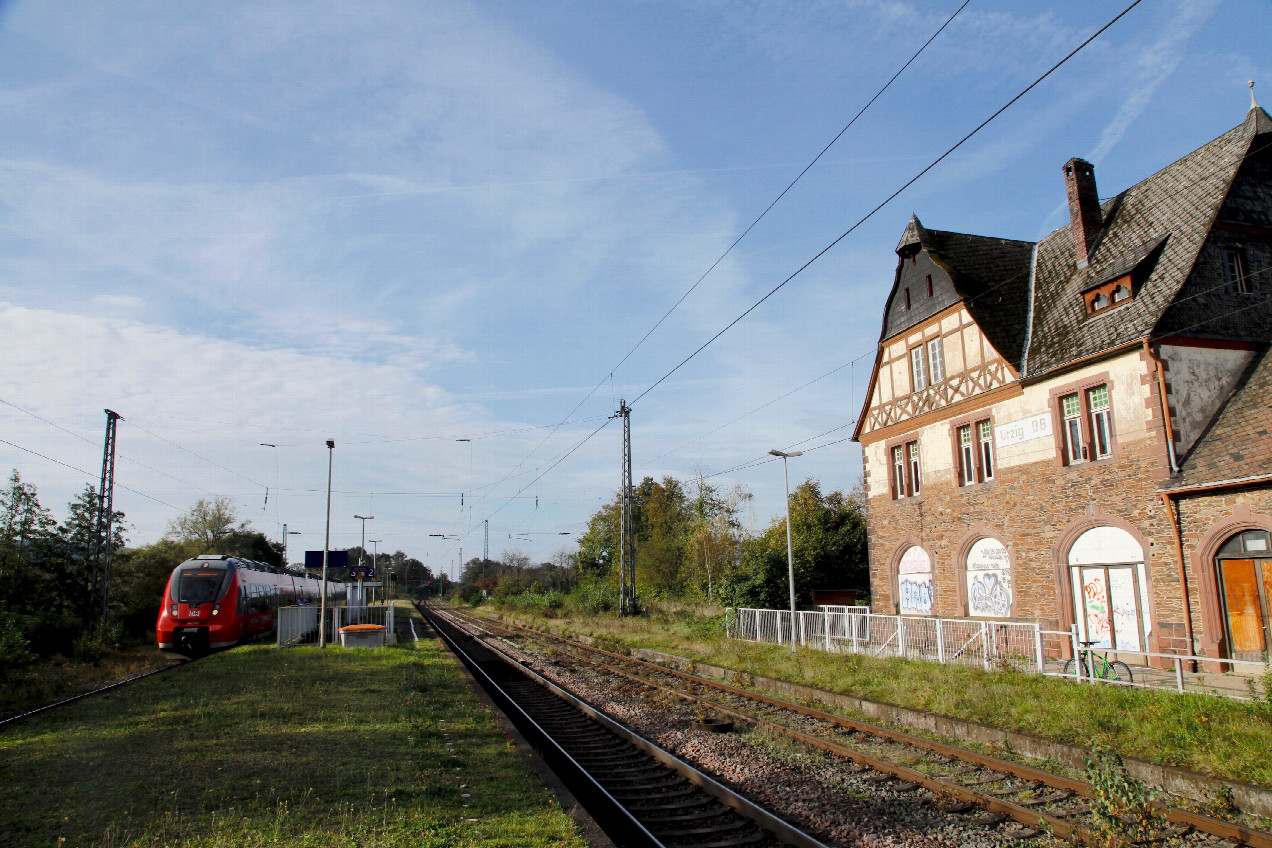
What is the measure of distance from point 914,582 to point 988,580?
10.4ft

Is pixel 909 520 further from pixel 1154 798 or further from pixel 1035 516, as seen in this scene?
pixel 1154 798

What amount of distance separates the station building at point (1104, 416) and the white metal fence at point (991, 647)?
55 cm

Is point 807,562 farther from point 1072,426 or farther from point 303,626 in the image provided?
point 303,626

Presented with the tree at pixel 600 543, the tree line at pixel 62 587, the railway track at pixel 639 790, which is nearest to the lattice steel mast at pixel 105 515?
the tree line at pixel 62 587

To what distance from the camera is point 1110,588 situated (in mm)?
17141

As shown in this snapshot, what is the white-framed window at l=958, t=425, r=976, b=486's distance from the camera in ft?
71.1

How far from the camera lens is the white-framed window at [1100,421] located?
1748 cm

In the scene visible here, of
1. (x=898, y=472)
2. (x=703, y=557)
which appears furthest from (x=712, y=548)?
(x=898, y=472)

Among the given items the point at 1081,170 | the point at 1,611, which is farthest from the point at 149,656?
the point at 1081,170

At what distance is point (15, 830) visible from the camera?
21.3 feet

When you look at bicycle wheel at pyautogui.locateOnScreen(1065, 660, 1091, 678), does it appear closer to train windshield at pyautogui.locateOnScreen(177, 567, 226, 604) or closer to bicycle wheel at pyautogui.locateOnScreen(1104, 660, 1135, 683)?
bicycle wheel at pyautogui.locateOnScreen(1104, 660, 1135, 683)

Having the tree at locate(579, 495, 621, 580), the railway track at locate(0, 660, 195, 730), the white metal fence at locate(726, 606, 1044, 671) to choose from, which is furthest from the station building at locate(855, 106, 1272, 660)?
the tree at locate(579, 495, 621, 580)

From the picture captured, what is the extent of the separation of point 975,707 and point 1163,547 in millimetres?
7156

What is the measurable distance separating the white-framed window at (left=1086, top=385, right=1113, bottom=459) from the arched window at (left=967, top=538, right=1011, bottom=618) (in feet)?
12.3
